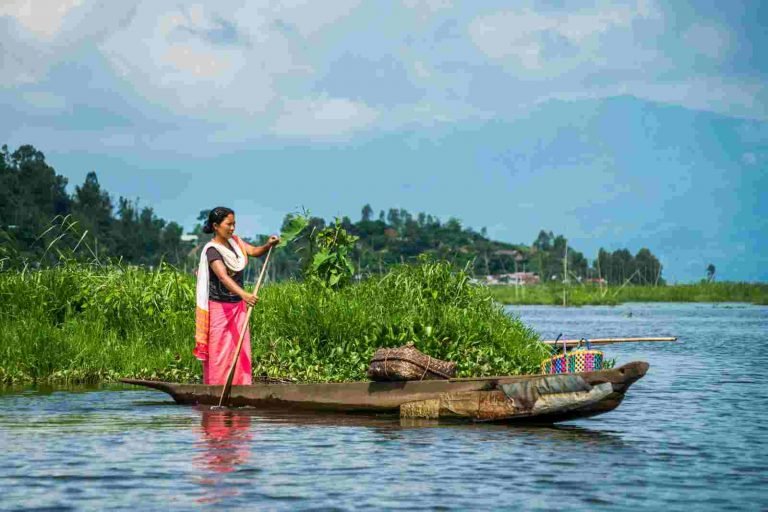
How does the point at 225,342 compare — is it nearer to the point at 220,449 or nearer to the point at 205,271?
the point at 205,271

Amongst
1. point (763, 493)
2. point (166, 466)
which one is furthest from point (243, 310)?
point (763, 493)

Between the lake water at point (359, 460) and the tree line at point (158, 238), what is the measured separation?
373 centimetres

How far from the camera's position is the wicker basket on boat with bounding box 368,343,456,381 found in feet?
37.1

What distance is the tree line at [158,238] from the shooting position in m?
17.9

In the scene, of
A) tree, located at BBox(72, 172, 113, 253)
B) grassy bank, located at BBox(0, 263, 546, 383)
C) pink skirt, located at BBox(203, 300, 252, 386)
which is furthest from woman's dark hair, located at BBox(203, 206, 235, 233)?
tree, located at BBox(72, 172, 113, 253)

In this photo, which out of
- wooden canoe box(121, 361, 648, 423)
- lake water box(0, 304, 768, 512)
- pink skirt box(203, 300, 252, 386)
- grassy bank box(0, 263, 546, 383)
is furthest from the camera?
grassy bank box(0, 263, 546, 383)

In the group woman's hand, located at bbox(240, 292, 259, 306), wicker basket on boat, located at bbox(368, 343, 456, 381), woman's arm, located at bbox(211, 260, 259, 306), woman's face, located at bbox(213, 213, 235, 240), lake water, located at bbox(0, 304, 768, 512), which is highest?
woman's face, located at bbox(213, 213, 235, 240)

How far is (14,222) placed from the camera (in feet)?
182

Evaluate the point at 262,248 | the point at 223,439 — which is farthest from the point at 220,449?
the point at 262,248

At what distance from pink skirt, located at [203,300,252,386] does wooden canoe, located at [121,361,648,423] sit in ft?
0.60

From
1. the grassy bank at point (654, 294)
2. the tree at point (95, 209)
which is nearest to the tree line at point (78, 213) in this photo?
the tree at point (95, 209)

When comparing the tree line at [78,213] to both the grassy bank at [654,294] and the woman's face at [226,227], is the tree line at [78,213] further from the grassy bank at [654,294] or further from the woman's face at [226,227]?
the woman's face at [226,227]

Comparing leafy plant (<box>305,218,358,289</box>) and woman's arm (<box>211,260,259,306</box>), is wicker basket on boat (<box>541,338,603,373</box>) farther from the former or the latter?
leafy plant (<box>305,218,358,289</box>)

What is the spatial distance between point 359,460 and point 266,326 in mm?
5241
